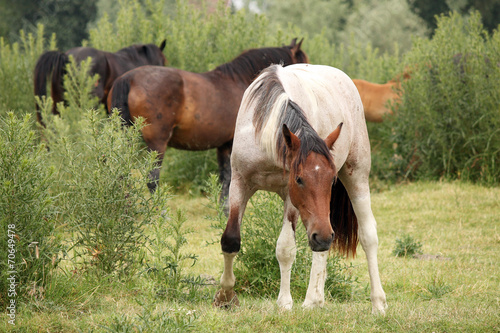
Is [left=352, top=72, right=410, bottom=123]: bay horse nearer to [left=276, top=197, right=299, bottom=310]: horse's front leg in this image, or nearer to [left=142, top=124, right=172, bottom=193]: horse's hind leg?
[left=142, top=124, right=172, bottom=193]: horse's hind leg

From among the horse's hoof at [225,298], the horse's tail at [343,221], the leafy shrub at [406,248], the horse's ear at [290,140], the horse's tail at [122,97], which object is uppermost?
the horse's ear at [290,140]

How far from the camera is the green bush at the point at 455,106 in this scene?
8570 millimetres

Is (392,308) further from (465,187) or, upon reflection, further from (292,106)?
(465,187)

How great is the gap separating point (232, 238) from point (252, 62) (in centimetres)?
472

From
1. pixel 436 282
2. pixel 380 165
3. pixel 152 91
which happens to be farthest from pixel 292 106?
pixel 380 165

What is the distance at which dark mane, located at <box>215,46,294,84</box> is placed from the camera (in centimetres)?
801

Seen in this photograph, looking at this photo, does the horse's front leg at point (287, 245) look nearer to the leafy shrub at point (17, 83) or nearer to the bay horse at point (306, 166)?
the bay horse at point (306, 166)

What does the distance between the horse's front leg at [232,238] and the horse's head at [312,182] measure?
591mm

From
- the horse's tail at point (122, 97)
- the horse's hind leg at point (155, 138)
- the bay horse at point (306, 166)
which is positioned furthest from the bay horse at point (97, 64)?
the bay horse at point (306, 166)

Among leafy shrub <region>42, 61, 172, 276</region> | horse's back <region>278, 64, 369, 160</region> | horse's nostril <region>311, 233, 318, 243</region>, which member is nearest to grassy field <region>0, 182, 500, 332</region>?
leafy shrub <region>42, 61, 172, 276</region>

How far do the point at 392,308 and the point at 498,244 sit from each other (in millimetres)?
3051

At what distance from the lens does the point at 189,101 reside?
7527mm

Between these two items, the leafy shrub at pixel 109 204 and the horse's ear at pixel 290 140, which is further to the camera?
the leafy shrub at pixel 109 204

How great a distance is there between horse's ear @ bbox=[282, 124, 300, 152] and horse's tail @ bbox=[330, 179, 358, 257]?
4.08 feet
